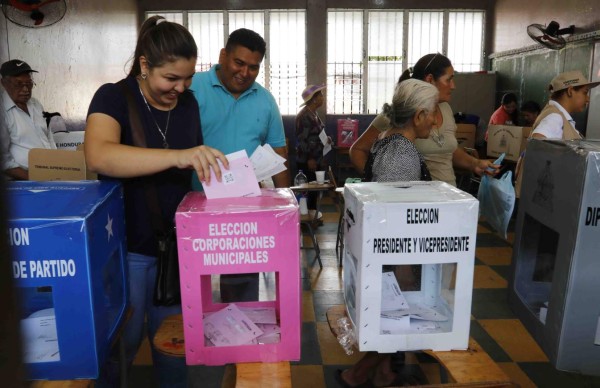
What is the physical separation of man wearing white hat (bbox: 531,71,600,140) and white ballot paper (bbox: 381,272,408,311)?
2.00 m

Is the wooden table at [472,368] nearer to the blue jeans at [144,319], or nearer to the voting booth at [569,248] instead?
the voting booth at [569,248]

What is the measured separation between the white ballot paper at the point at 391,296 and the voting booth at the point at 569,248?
1.09ft

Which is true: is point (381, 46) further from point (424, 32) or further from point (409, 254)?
point (409, 254)

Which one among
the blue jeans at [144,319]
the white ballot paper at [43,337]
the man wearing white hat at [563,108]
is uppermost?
the man wearing white hat at [563,108]

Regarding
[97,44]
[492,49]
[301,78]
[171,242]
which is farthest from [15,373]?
[492,49]

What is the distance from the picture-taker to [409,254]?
3.42 feet

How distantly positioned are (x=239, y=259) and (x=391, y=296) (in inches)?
18.1

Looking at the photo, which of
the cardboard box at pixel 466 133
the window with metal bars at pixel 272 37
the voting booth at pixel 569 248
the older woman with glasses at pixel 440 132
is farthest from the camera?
the window with metal bars at pixel 272 37

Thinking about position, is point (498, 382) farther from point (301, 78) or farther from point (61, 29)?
point (301, 78)

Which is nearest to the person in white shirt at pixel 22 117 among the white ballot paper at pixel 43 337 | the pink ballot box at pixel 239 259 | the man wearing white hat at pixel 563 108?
the white ballot paper at pixel 43 337

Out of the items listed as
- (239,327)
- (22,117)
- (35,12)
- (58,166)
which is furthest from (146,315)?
(35,12)

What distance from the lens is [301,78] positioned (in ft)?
26.6

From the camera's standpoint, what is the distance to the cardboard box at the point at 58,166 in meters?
1.50

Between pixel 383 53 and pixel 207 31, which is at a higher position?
pixel 207 31
